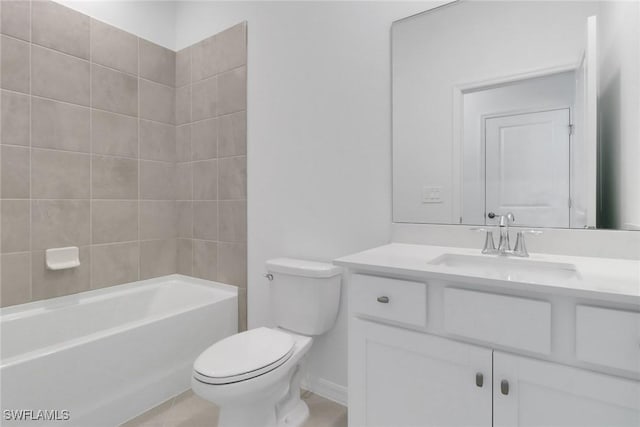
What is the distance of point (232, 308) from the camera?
2.23 meters

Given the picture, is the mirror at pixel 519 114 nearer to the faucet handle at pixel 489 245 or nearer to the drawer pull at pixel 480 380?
the faucet handle at pixel 489 245

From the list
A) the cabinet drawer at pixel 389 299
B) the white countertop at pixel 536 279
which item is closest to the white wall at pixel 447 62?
the white countertop at pixel 536 279

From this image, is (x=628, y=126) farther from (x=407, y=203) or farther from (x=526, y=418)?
(x=526, y=418)

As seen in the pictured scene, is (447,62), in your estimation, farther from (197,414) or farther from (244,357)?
(197,414)

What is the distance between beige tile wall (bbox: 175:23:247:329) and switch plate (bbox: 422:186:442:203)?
115 centimetres

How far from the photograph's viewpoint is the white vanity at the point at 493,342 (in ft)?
2.69

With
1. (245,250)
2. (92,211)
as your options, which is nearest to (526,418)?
(245,250)

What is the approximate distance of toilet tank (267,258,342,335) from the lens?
170cm

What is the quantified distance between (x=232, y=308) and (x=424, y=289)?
1.51m

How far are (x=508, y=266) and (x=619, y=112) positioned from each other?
25.7 inches

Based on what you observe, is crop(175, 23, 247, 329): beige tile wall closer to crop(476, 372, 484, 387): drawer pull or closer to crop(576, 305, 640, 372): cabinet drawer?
crop(476, 372, 484, 387): drawer pull

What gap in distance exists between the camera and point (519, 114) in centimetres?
136

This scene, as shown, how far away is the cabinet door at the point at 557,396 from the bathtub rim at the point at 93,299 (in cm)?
161

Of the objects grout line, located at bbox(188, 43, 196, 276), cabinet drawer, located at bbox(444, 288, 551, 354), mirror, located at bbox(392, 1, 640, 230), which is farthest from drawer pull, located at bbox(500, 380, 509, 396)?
grout line, located at bbox(188, 43, 196, 276)
